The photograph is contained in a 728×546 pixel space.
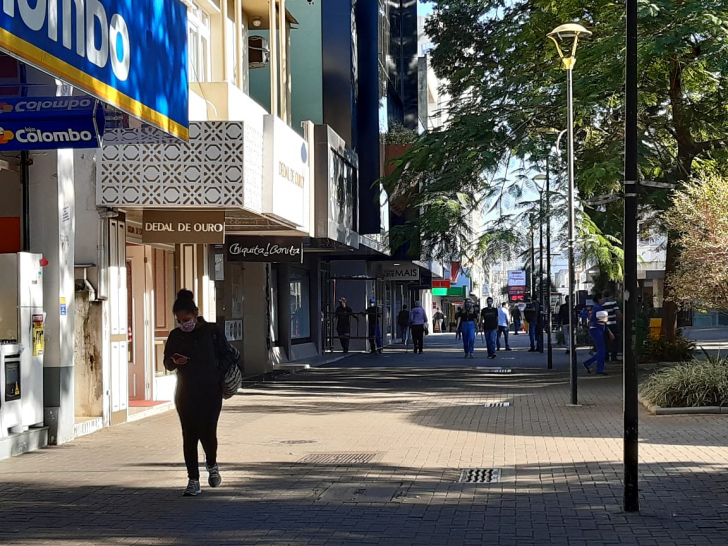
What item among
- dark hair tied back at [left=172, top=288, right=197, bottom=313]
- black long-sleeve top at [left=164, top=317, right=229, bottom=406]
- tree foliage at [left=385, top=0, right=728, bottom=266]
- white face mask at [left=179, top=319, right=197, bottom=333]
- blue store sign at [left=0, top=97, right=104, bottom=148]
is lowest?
black long-sleeve top at [left=164, top=317, right=229, bottom=406]

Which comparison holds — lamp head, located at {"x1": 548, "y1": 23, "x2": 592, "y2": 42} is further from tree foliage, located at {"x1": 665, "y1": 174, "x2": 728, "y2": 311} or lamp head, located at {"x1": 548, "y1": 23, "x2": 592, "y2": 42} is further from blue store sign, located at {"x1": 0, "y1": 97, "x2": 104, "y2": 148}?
blue store sign, located at {"x1": 0, "y1": 97, "x2": 104, "y2": 148}

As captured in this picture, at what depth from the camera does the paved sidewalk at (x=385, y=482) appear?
25.9 feet

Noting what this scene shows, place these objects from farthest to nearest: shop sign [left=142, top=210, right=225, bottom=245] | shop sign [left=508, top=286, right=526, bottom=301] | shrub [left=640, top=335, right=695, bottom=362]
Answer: shop sign [left=508, top=286, right=526, bottom=301] < shrub [left=640, top=335, right=695, bottom=362] < shop sign [left=142, top=210, right=225, bottom=245]

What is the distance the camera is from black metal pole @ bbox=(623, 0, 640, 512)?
27.1 feet

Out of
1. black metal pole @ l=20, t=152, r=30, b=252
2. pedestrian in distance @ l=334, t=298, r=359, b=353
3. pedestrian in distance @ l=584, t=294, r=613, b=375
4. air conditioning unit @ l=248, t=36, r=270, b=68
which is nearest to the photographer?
black metal pole @ l=20, t=152, r=30, b=252

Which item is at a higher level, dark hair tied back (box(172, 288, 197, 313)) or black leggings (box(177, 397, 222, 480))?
dark hair tied back (box(172, 288, 197, 313))

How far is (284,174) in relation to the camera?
18875mm

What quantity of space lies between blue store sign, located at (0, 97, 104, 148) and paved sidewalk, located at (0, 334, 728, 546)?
307 cm

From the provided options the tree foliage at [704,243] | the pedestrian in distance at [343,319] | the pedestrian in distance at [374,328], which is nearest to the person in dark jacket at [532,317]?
the pedestrian in distance at [374,328]

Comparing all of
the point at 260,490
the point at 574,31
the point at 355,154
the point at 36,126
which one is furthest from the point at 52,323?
the point at 355,154

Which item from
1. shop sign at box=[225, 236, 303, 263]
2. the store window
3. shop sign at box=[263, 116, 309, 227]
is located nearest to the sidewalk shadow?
shop sign at box=[263, 116, 309, 227]

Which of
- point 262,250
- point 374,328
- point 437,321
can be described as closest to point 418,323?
point 374,328

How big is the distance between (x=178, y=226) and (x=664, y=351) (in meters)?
13.0

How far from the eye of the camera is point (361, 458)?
11789mm
